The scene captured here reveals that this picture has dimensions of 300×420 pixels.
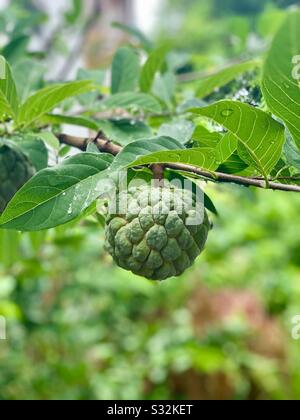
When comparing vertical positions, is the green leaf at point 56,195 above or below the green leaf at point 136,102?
below

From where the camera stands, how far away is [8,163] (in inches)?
39.5

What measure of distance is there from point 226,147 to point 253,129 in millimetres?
51

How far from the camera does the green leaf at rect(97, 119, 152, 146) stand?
1.03 m

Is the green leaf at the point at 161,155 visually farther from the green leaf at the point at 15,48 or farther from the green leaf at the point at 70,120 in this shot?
the green leaf at the point at 15,48

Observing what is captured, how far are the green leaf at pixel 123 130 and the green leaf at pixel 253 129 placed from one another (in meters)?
0.27

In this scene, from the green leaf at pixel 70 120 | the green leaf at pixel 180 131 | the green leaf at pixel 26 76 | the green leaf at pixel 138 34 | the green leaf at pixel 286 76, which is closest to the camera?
the green leaf at pixel 286 76

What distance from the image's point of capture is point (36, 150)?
3.51 feet

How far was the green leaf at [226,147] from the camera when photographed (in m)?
0.80

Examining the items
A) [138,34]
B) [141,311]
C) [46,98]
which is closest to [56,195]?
[46,98]

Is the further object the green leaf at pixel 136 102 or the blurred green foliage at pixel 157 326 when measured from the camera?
the blurred green foliage at pixel 157 326

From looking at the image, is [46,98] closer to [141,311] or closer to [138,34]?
[138,34]

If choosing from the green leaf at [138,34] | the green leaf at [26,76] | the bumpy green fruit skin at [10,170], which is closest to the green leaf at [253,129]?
the bumpy green fruit skin at [10,170]

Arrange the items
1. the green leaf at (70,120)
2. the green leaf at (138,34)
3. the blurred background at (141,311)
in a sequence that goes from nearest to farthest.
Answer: the green leaf at (70,120) < the green leaf at (138,34) < the blurred background at (141,311)

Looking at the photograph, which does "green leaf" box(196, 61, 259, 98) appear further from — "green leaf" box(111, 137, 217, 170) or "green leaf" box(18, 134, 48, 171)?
"green leaf" box(111, 137, 217, 170)
